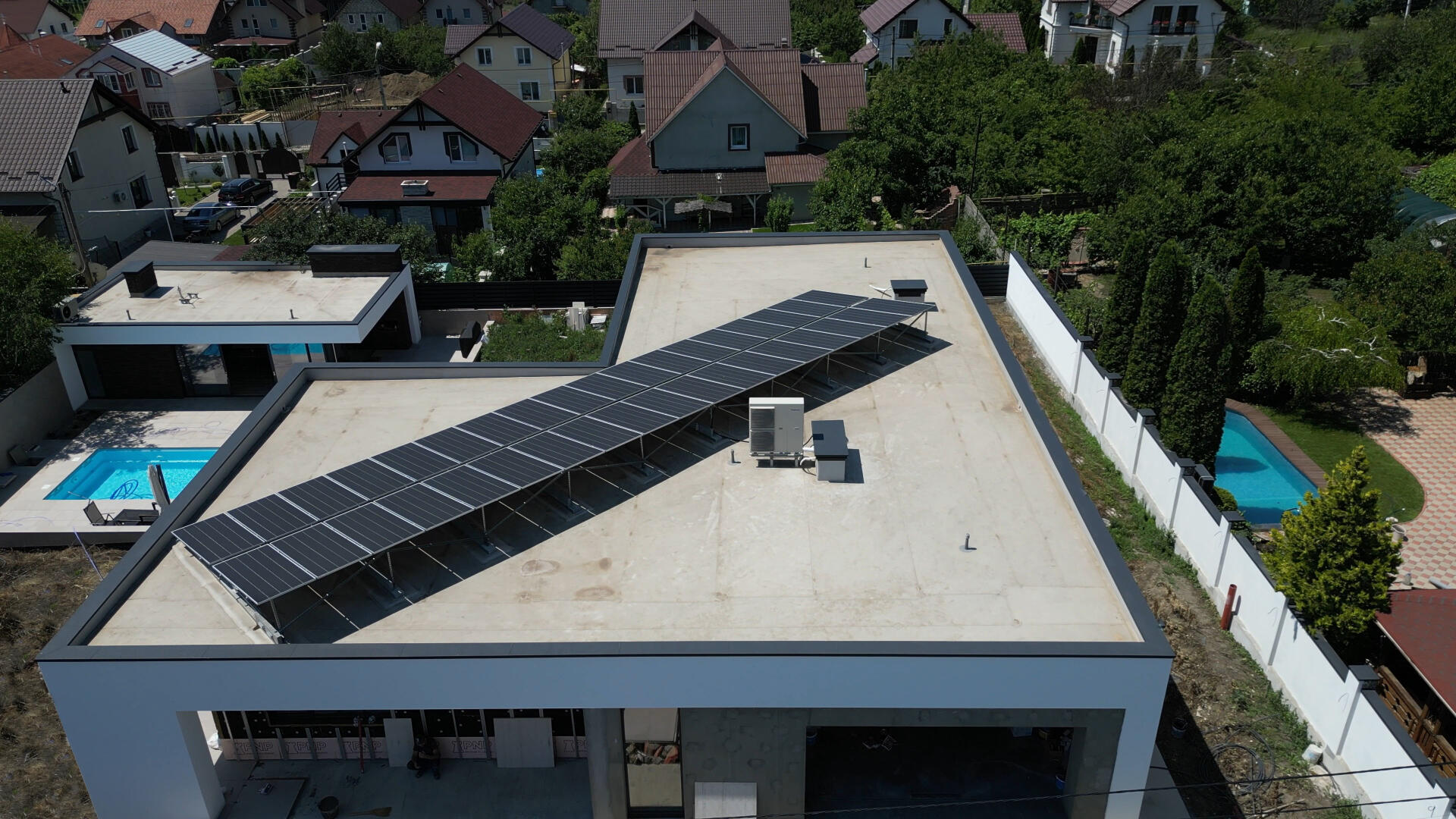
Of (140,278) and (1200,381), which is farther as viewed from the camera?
(140,278)

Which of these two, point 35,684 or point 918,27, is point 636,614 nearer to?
point 35,684

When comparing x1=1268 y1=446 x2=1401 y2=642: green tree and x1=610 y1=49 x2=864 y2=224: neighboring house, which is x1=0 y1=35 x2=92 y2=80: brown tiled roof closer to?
x1=610 y1=49 x2=864 y2=224: neighboring house

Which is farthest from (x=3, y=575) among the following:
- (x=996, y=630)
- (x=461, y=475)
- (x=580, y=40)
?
(x=580, y=40)

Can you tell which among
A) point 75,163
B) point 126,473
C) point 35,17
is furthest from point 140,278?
point 35,17

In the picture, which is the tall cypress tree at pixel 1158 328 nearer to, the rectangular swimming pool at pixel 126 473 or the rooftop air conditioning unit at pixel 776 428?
the rooftop air conditioning unit at pixel 776 428

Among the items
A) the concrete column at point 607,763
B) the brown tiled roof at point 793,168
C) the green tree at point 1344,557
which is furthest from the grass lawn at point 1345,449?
the brown tiled roof at point 793,168

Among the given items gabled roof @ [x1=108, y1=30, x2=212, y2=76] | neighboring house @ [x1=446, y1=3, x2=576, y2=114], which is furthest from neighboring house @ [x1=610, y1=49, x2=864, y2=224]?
gabled roof @ [x1=108, y1=30, x2=212, y2=76]

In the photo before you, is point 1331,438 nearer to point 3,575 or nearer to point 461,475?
point 461,475
